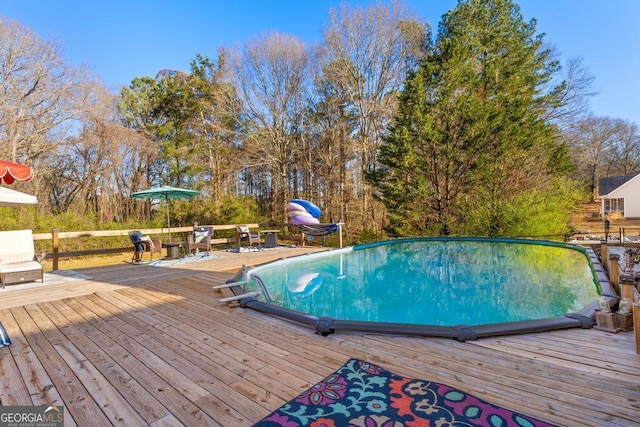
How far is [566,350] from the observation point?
240 centimetres

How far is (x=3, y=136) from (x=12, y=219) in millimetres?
2912

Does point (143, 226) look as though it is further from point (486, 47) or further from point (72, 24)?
point (486, 47)

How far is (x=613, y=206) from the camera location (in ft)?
74.1

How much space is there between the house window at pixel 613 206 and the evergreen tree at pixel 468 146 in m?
15.1

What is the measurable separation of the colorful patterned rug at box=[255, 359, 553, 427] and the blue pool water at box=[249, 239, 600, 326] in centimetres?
178

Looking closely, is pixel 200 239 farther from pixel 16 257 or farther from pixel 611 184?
pixel 611 184

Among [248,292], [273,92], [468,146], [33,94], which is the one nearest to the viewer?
[248,292]

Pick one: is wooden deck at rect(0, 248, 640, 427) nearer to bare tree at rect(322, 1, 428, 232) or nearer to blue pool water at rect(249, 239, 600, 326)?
blue pool water at rect(249, 239, 600, 326)

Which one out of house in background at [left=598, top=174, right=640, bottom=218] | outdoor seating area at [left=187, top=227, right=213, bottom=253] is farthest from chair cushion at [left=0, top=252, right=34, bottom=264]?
house in background at [left=598, top=174, right=640, bottom=218]

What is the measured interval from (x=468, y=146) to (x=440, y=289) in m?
7.27

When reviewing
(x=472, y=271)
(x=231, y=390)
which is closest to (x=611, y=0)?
(x=472, y=271)

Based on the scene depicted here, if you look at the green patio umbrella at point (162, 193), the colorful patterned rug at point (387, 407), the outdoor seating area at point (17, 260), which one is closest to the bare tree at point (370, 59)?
the green patio umbrella at point (162, 193)

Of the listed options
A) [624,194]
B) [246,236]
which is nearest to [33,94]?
[246,236]

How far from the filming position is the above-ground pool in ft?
9.63
